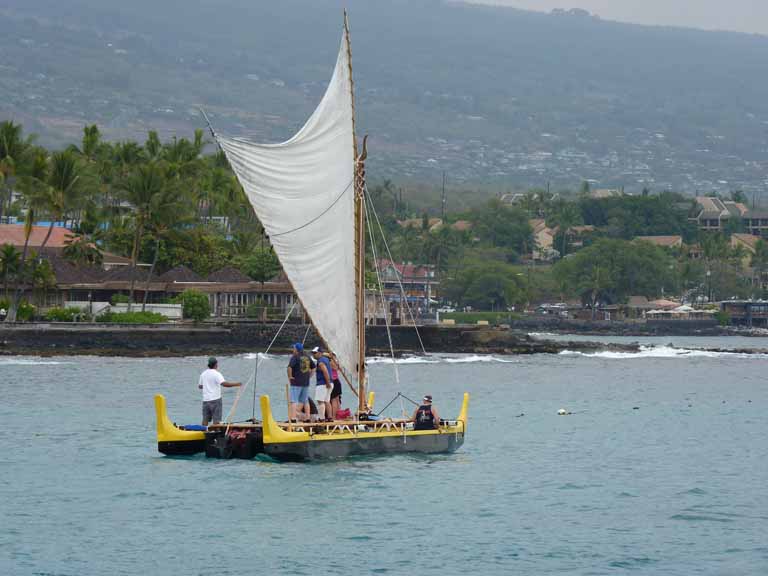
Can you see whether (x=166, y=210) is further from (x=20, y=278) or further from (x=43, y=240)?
(x=43, y=240)

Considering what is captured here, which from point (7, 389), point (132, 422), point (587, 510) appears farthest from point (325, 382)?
point (7, 389)

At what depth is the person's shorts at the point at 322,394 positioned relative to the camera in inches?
1217

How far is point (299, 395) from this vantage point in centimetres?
3059

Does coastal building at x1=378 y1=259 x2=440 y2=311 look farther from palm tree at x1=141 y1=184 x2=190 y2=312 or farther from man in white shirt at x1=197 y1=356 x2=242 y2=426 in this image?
man in white shirt at x1=197 y1=356 x2=242 y2=426

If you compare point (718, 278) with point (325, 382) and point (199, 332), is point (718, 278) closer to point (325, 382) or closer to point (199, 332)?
point (199, 332)

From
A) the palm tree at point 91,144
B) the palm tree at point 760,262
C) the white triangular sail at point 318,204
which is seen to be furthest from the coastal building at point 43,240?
the palm tree at point 760,262

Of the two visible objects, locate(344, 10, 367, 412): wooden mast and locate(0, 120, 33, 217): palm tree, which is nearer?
locate(344, 10, 367, 412): wooden mast

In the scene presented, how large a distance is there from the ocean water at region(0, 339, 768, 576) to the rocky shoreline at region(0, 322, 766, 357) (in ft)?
110

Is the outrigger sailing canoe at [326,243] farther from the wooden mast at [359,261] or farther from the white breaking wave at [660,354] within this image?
the white breaking wave at [660,354]

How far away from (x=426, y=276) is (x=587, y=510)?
14107 cm

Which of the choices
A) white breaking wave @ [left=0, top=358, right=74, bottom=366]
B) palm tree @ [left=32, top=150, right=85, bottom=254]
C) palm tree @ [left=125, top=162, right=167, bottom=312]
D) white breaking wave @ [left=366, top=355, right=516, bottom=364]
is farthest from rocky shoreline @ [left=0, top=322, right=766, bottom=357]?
palm tree @ [left=125, top=162, right=167, bottom=312]

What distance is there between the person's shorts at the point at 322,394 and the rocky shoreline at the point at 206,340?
49.1 m

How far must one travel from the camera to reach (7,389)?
53.6 meters

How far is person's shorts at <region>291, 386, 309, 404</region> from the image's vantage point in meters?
30.5
